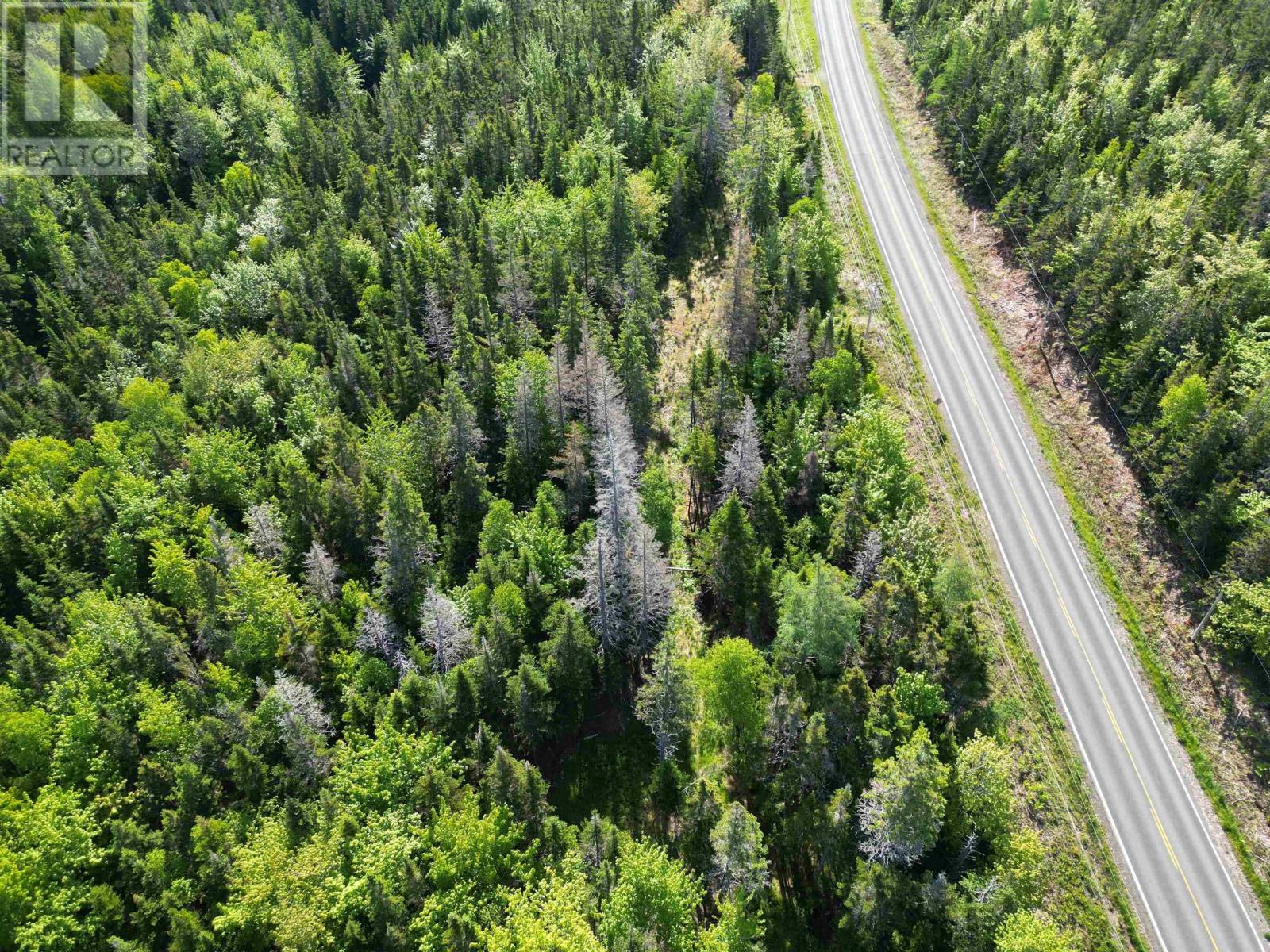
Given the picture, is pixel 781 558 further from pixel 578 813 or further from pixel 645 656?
pixel 578 813

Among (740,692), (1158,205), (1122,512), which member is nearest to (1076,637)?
(1122,512)

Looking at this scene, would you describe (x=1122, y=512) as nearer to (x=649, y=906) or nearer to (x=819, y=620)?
(x=819, y=620)

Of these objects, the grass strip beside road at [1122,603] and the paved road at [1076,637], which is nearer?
the paved road at [1076,637]

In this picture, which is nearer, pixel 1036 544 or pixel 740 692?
pixel 740 692

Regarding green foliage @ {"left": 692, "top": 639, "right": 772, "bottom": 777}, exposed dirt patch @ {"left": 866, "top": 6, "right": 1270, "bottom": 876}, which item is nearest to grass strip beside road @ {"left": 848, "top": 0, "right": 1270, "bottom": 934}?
exposed dirt patch @ {"left": 866, "top": 6, "right": 1270, "bottom": 876}

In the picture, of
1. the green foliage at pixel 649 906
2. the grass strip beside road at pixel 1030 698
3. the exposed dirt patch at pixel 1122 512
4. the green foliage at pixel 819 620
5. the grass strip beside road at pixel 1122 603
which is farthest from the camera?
the exposed dirt patch at pixel 1122 512

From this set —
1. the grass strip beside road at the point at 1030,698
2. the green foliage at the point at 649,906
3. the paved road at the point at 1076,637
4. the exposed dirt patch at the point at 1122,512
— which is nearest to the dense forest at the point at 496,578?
the green foliage at the point at 649,906

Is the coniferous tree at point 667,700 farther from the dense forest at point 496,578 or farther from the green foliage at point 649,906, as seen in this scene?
the green foliage at point 649,906
